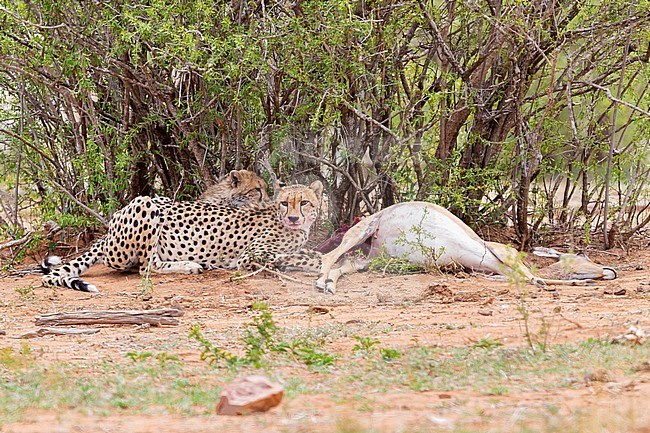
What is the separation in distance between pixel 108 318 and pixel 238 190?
2.78 metres

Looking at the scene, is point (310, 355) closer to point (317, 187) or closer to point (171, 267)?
point (317, 187)

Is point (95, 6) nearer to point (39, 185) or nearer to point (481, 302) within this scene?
point (39, 185)

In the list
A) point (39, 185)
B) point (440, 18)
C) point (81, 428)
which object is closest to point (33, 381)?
point (81, 428)

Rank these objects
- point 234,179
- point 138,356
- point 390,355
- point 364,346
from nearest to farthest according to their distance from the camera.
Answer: point 390,355, point 138,356, point 364,346, point 234,179

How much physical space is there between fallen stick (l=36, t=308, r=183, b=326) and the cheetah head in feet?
7.82

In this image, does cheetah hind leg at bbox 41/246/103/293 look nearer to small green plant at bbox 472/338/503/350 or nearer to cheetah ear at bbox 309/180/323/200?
cheetah ear at bbox 309/180/323/200

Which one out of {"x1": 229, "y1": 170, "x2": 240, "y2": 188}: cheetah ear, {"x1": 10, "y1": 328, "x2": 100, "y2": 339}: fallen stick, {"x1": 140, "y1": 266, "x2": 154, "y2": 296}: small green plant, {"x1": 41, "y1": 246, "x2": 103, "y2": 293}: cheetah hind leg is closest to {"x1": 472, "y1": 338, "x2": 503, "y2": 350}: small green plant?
{"x1": 10, "y1": 328, "x2": 100, "y2": 339}: fallen stick

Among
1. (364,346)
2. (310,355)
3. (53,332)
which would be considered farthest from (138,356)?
(53,332)

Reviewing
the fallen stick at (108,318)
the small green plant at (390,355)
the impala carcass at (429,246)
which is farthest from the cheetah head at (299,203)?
the small green plant at (390,355)

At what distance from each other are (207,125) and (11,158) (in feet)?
7.00

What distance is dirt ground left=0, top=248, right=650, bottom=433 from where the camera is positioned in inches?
114

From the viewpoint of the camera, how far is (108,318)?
5301 mm

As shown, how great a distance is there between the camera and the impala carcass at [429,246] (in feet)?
22.4

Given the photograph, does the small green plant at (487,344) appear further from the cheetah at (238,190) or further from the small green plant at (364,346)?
the cheetah at (238,190)
